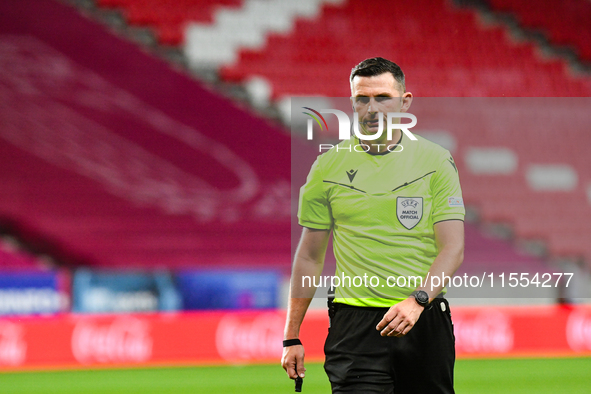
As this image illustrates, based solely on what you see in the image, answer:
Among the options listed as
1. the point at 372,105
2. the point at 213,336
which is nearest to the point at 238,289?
the point at 213,336

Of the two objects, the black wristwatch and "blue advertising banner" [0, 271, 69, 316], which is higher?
"blue advertising banner" [0, 271, 69, 316]

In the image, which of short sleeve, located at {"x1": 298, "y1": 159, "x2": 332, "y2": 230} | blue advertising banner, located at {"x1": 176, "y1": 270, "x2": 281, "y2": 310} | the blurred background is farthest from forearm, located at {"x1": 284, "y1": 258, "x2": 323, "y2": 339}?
blue advertising banner, located at {"x1": 176, "y1": 270, "x2": 281, "y2": 310}

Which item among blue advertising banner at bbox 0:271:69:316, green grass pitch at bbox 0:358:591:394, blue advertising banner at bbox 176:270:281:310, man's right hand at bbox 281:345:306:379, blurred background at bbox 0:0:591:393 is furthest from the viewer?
blue advertising banner at bbox 176:270:281:310

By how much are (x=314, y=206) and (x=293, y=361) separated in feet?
1.56

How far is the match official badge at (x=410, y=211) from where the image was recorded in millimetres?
2375

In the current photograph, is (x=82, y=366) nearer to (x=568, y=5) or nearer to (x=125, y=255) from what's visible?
(x=125, y=255)

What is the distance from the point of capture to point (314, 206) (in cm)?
251

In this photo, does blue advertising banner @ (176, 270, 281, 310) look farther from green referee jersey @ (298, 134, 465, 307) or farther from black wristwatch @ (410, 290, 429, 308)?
black wristwatch @ (410, 290, 429, 308)

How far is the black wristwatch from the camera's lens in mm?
2158

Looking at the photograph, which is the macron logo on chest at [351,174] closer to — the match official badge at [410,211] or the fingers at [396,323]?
the match official badge at [410,211]

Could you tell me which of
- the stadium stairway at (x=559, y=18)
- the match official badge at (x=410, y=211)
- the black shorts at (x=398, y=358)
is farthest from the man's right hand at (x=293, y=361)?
the stadium stairway at (x=559, y=18)

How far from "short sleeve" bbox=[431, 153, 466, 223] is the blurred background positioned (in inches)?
209

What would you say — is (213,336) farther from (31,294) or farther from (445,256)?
(445,256)

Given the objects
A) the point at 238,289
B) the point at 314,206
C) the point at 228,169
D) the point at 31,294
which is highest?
the point at 228,169
